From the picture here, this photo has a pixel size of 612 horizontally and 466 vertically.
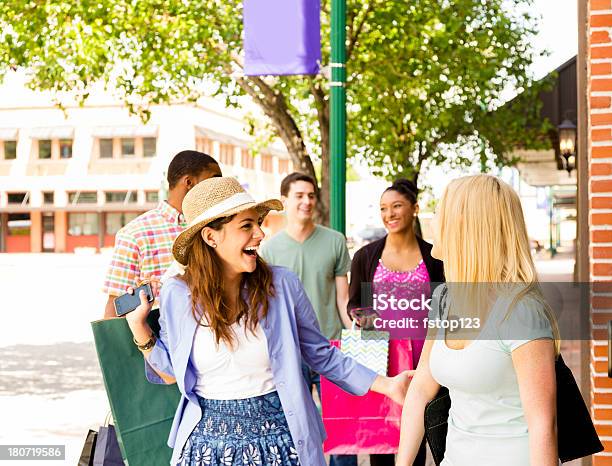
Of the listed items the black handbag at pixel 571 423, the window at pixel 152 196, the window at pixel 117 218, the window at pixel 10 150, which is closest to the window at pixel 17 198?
the window at pixel 10 150

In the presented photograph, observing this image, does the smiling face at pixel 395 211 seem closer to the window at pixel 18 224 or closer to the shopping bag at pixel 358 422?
the shopping bag at pixel 358 422

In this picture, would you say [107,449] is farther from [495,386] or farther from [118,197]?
[118,197]

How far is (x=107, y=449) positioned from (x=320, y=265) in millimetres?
2836

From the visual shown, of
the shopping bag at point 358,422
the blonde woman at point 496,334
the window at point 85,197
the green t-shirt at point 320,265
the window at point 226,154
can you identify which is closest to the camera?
the blonde woman at point 496,334

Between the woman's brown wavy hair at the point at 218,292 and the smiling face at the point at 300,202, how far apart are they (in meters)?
3.06

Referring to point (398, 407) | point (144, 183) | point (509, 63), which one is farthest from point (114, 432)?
point (144, 183)

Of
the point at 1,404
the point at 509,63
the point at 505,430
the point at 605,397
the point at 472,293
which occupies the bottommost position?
the point at 1,404

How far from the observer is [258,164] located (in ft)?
254

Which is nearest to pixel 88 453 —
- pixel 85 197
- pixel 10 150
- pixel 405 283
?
pixel 405 283

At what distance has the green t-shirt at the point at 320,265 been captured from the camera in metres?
6.79

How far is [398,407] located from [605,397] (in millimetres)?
1190

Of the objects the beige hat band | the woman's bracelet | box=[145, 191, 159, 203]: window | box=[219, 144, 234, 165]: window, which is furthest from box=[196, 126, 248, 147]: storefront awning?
the beige hat band

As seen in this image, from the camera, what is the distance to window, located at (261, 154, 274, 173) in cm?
7869

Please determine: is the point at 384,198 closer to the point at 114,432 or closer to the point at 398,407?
the point at 398,407
